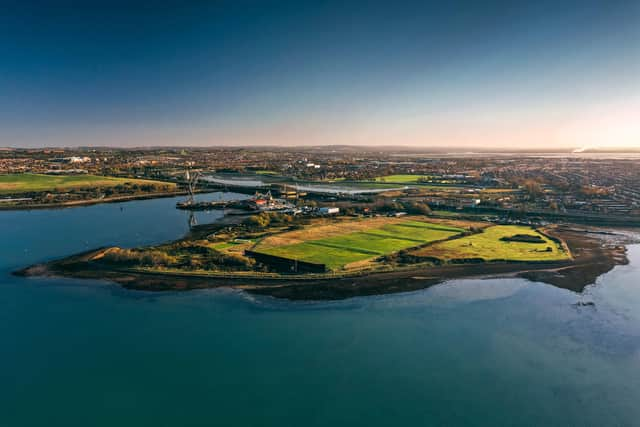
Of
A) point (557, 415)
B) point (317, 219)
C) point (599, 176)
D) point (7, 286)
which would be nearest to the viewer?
point (557, 415)

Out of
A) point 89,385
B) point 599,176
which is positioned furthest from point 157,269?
point 599,176

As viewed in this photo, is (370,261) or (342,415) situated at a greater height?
(370,261)

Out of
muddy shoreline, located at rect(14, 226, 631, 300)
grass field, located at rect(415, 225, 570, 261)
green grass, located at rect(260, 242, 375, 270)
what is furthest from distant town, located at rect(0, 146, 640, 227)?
muddy shoreline, located at rect(14, 226, 631, 300)

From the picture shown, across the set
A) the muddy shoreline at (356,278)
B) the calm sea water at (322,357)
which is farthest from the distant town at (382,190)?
the calm sea water at (322,357)

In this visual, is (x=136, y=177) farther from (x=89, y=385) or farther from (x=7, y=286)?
(x=89, y=385)

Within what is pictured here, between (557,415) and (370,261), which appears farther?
(370,261)

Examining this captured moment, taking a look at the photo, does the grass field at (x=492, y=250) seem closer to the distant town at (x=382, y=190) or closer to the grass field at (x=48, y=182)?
the distant town at (x=382, y=190)
